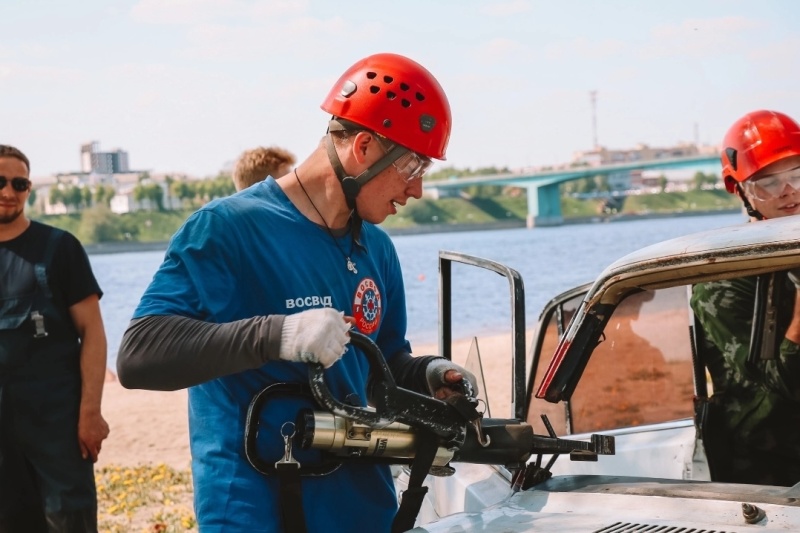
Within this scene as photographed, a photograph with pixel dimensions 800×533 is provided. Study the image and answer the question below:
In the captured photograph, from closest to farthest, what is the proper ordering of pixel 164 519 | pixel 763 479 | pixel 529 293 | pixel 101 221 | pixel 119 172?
pixel 763 479, pixel 164 519, pixel 529 293, pixel 101 221, pixel 119 172

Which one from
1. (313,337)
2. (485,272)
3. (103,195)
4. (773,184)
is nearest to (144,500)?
(773,184)

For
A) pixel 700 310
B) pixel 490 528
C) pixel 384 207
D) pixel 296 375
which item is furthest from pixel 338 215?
pixel 700 310

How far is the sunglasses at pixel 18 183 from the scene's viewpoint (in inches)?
219

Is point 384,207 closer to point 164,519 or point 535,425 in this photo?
point 535,425

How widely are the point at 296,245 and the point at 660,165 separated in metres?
51.7

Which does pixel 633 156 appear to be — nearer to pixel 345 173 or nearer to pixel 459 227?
pixel 459 227

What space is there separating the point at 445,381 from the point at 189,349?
2.86 ft

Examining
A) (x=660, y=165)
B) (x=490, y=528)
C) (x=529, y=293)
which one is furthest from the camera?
(x=660, y=165)

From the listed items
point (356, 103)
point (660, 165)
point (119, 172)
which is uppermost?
point (119, 172)

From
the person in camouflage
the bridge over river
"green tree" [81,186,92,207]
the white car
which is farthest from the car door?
"green tree" [81,186,92,207]

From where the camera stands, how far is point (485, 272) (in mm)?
38625

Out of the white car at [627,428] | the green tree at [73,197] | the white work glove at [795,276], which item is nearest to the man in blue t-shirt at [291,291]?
the white car at [627,428]

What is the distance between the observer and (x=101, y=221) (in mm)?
74062

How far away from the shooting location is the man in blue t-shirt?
2.78 m
